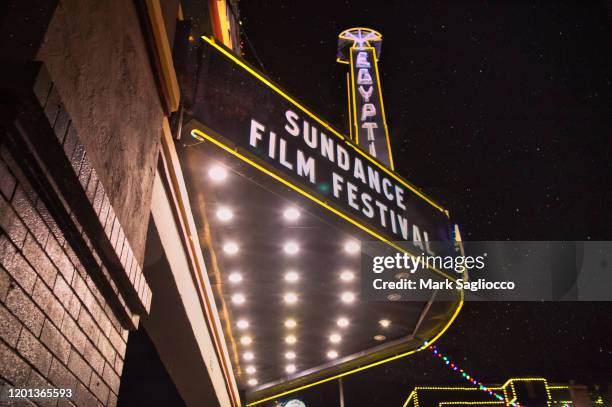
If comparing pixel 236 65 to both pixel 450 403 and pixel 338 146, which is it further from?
pixel 450 403

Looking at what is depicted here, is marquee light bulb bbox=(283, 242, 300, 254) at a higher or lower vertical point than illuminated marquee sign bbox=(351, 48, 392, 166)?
lower

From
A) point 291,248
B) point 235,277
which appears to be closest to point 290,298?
point 235,277

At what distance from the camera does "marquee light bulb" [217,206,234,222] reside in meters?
5.75

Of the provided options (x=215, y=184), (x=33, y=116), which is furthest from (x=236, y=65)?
(x=33, y=116)

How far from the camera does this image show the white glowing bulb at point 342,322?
8.75 metres

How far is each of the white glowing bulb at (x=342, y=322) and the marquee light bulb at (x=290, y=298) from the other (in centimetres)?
109

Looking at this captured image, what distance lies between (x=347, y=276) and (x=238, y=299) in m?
1.90

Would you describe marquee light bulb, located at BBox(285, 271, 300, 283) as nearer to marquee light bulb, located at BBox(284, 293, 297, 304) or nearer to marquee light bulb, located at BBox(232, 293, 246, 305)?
marquee light bulb, located at BBox(284, 293, 297, 304)

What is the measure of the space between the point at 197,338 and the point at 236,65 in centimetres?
365

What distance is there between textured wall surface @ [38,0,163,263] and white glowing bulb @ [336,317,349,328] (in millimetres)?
5974

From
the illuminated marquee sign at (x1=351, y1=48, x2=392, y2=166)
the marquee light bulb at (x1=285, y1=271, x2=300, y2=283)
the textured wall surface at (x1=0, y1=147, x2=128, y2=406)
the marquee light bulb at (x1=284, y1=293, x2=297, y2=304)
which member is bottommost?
the textured wall surface at (x1=0, y1=147, x2=128, y2=406)

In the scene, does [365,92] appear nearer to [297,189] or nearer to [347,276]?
[347,276]

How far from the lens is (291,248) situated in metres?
6.57

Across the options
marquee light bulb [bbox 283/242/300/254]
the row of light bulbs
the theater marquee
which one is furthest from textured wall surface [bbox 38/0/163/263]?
marquee light bulb [bbox 283/242/300/254]
